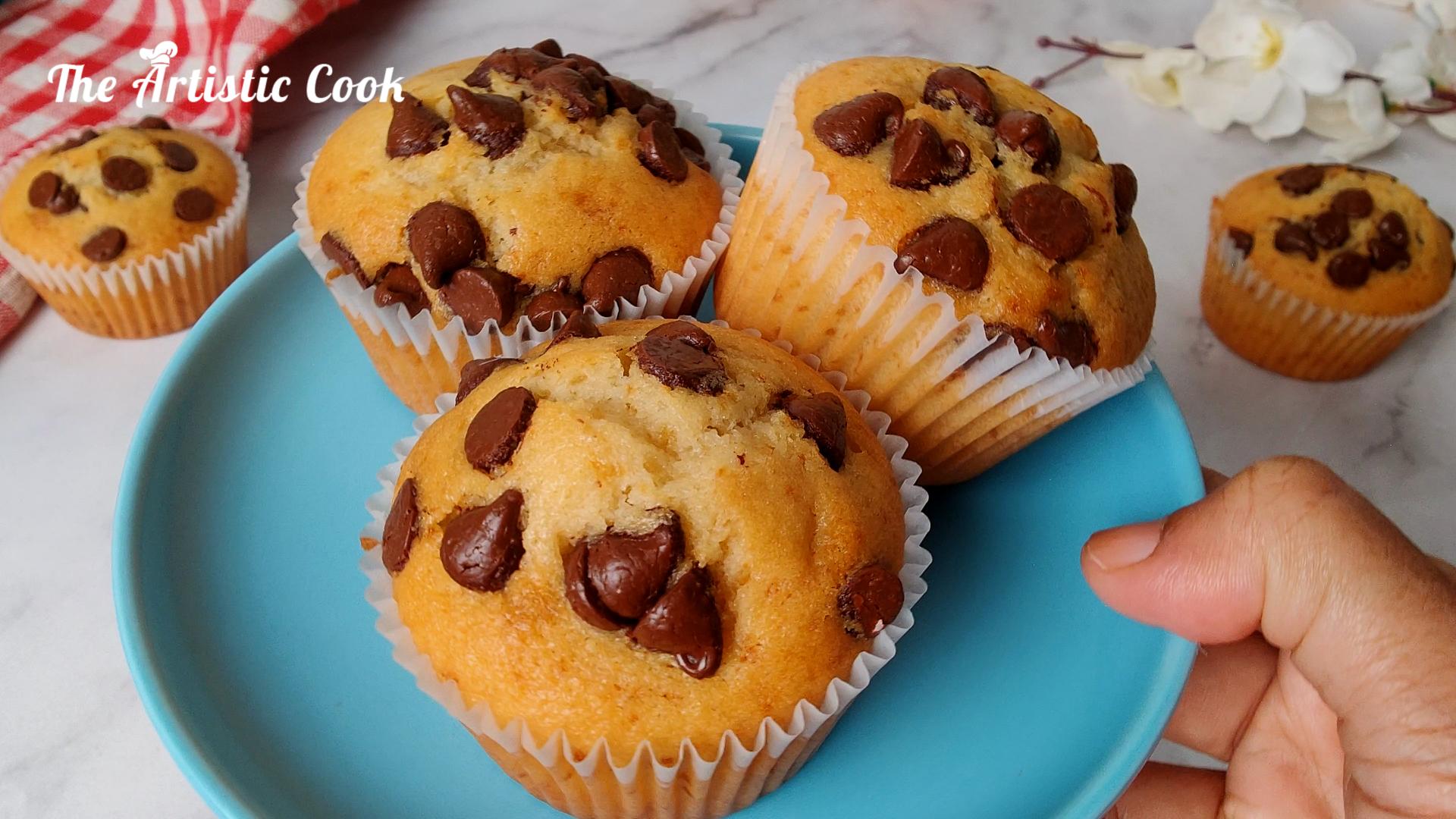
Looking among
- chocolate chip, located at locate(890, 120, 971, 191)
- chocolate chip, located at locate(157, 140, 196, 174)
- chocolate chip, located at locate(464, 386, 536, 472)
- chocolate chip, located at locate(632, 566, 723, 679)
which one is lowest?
chocolate chip, located at locate(157, 140, 196, 174)

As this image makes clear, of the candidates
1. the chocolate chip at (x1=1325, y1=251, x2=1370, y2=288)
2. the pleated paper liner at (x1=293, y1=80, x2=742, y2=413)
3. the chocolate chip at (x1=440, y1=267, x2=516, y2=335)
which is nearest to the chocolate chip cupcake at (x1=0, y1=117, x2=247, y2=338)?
the pleated paper liner at (x1=293, y1=80, x2=742, y2=413)

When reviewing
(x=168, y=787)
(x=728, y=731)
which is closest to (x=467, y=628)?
(x=728, y=731)

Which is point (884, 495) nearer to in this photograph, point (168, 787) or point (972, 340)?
point (972, 340)

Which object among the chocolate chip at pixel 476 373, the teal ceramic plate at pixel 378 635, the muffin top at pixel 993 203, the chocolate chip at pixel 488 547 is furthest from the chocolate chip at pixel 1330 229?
the chocolate chip at pixel 488 547

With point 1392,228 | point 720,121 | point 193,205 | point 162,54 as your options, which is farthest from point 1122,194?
point 162,54

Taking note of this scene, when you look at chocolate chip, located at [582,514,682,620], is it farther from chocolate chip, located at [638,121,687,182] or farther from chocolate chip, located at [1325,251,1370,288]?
chocolate chip, located at [1325,251,1370,288]

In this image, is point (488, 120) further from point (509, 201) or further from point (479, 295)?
point (479, 295)
